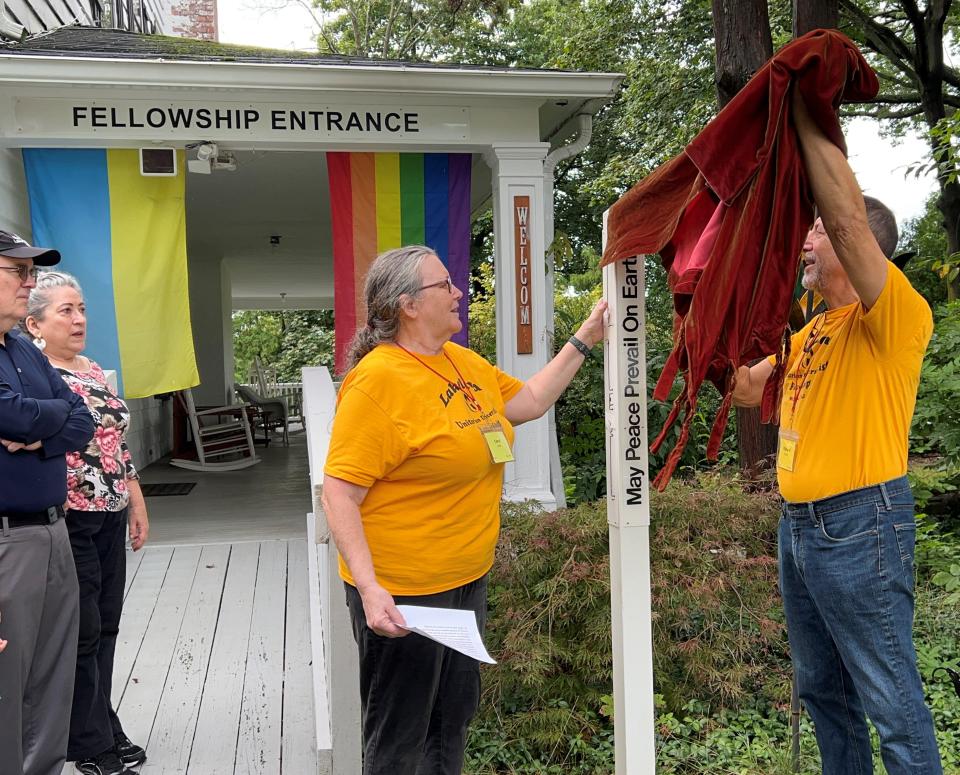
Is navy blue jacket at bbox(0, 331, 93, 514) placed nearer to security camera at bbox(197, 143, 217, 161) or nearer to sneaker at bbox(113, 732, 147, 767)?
sneaker at bbox(113, 732, 147, 767)

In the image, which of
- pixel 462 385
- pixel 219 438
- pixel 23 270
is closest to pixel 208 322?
pixel 219 438

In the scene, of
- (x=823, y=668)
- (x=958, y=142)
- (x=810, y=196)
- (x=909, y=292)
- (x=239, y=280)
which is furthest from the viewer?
(x=239, y=280)

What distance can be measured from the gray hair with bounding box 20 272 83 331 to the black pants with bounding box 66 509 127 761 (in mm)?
758

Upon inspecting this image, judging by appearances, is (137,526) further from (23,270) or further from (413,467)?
(413,467)

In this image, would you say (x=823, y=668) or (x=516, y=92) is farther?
(x=516, y=92)

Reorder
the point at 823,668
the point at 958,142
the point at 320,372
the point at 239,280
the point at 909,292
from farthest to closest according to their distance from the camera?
the point at 239,280 → the point at 958,142 → the point at 320,372 → the point at 823,668 → the point at 909,292

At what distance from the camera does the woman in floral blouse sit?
3.19 metres

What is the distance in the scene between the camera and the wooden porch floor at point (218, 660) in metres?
3.61

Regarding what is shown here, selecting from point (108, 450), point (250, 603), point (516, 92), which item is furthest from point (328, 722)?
point (516, 92)

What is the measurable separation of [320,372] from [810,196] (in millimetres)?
3602

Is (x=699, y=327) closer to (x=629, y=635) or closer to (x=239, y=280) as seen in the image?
(x=629, y=635)

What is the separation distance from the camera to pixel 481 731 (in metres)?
3.82

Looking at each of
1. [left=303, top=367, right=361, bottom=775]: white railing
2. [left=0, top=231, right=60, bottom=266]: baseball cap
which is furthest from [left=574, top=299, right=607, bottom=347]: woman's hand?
[left=0, top=231, right=60, bottom=266]: baseball cap

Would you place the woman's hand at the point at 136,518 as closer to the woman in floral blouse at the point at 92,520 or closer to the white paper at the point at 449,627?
the woman in floral blouse at the point at 92,520
